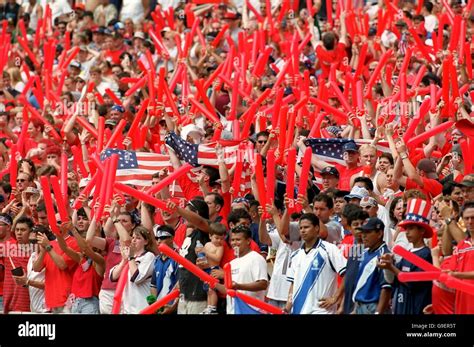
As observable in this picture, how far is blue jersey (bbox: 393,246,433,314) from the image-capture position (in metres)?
13.5

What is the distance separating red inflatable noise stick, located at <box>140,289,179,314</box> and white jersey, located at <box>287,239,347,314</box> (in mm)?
1171

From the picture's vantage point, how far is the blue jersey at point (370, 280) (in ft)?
45.2

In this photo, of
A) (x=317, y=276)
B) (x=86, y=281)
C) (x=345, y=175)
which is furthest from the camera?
(x=345, y=175)

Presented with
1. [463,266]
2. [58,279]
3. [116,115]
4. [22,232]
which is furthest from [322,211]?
[116,115]

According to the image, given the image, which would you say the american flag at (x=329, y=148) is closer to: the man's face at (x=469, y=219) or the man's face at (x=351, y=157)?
the man's face at (x=351, y=157)

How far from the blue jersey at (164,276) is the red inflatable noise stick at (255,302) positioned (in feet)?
3.43

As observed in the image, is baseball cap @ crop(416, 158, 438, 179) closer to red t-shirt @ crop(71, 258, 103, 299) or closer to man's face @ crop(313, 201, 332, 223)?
man's face @ crop(313, 201, 332, 223)

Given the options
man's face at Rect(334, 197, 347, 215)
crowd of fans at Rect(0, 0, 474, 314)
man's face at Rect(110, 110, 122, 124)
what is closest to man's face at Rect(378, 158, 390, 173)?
crowd of fans at Rect(0, 0, 474, 314)

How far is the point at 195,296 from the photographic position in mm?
15086

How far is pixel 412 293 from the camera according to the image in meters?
13.5

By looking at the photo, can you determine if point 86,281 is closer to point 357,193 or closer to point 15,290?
point 15,290

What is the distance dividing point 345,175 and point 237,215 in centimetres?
226

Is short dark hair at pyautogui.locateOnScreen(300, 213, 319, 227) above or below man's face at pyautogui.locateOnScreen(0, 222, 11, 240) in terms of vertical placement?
above
